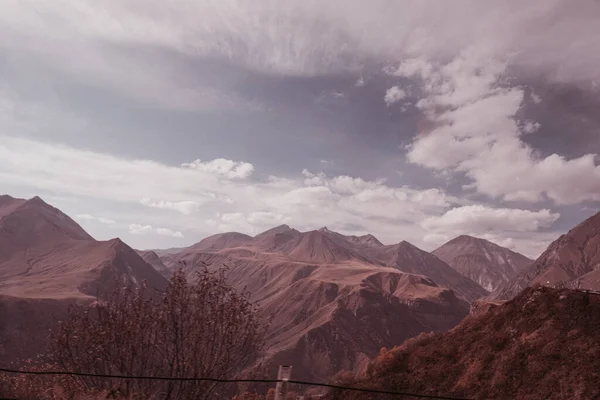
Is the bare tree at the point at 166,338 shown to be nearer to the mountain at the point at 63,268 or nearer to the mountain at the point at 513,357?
the mountain at the point at 513,357

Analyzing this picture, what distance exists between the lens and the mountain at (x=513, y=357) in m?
21.7

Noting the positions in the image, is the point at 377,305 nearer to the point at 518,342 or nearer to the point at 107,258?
the point at 107,258

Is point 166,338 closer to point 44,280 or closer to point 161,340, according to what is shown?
point 161,340

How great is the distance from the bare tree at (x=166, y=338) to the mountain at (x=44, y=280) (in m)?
59.0

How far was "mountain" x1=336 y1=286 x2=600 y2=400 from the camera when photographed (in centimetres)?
2170

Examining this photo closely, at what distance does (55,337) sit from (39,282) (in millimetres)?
168081

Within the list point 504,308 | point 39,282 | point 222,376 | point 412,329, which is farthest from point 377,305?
point 222,376

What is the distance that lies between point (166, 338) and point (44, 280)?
172m

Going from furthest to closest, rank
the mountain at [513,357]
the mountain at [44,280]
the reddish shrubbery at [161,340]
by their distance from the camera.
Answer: the mountain at [44,280] → the mountain at [513,357] → the reddish shrubbery at [161,340]

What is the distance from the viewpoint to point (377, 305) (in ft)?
620

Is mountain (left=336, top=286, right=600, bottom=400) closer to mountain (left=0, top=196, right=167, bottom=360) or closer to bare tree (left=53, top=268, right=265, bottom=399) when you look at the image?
bare tree (left=53, top=268, right=265, bottom=399)

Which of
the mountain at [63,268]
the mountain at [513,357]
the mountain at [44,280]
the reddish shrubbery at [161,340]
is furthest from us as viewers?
the mountain at [63,268]

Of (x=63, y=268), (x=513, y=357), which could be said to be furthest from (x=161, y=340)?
(x=63, y=268)

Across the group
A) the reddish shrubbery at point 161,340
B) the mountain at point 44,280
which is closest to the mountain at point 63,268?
the mountain at point 44,280
